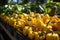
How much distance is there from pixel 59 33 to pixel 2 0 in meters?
10.8

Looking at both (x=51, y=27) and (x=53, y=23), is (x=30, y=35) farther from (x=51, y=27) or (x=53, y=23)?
(x=53, y=23)

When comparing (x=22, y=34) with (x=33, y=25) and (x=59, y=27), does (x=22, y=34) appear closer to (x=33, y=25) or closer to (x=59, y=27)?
(x=33, y=25)

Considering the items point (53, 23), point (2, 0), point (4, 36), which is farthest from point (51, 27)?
point (2, 0)

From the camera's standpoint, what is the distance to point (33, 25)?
3.22 m

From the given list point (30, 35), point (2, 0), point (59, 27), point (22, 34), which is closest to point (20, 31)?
point (22, 34)

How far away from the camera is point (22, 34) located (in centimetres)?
305

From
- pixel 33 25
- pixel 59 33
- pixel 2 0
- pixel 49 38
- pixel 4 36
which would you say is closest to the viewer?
pixel 49 38

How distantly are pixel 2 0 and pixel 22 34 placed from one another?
1041 cm

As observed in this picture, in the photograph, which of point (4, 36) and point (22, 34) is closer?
point (22, 34)

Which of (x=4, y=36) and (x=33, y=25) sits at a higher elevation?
(x=33, y=25)

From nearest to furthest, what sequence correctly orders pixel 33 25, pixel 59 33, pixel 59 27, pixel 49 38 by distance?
pixel 49 38 → pixel 59 33 → pixel 59 27 → pixel 33 25

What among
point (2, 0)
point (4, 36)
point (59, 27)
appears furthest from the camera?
point (2, 0)

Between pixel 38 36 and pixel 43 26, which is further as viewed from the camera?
pixel 43 26

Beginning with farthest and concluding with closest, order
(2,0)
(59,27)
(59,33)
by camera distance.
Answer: (2,0)
(59,27)
(59,33)
